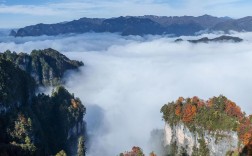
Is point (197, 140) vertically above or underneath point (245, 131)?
→ underneath

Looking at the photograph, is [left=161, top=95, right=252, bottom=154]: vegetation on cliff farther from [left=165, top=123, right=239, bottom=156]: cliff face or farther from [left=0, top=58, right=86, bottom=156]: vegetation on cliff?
[left=0, top=58, right=86, bottom=156]: vegetation on cliff

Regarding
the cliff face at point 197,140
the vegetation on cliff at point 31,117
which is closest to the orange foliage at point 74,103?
the vegetation on cliff at point 31,117

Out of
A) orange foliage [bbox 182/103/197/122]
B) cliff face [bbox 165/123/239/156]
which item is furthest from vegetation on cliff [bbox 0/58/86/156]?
orange foliage [bbox 182/103/197/122]

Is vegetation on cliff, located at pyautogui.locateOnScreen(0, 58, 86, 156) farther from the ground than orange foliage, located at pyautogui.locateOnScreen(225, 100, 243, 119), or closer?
closer

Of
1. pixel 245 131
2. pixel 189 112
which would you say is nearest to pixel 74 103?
pixel 189 112

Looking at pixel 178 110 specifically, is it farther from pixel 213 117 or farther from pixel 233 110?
pixel 233 110

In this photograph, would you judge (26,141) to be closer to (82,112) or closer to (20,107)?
(20,107)

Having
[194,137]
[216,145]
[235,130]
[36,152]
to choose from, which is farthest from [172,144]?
[36,152]

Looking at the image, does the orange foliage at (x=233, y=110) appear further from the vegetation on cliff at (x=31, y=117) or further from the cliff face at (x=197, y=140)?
the vegetation on cliff at (x=31, y=117)
